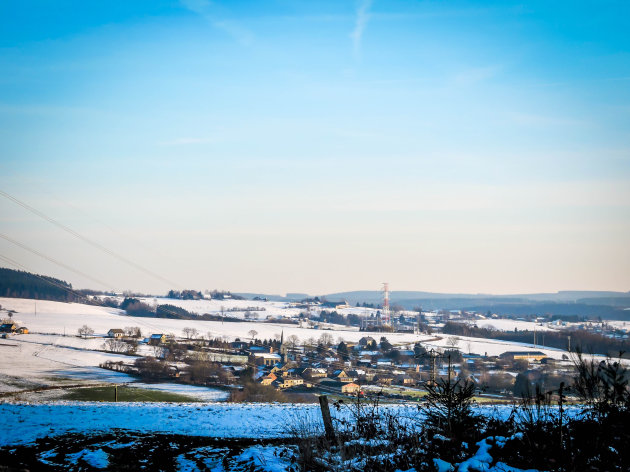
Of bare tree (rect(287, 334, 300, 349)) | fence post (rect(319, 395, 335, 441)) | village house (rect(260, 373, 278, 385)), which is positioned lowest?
bare tree (rect(287, 334, 300, 349))

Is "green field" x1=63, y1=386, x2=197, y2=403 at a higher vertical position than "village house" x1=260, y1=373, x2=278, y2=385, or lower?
higher

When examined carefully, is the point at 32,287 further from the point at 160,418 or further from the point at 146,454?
the point at 146,454

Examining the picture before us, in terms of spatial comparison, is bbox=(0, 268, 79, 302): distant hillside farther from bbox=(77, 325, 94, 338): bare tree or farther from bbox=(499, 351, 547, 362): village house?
bbox=(499, 351, 547, 362): village house

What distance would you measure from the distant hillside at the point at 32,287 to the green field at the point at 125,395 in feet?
81.0

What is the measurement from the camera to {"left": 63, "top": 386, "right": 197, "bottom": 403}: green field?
1573cm

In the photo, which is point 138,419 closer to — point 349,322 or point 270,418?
point 270,418

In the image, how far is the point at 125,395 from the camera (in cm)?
1659

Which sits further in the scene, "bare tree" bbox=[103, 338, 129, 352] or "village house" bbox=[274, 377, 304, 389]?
"bare tree" bbox=[103, 338, 129, 352]

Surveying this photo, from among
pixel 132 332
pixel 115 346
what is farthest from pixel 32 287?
pixel 115 346

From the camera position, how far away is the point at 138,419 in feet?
35.2

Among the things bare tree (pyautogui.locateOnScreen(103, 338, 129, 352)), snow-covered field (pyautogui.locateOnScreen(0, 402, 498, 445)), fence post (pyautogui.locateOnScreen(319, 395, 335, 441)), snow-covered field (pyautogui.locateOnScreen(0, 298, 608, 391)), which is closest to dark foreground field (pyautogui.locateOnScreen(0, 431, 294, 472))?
snow-covered field (pyautogui.locateOnScreen(0, 402, 498, 445))

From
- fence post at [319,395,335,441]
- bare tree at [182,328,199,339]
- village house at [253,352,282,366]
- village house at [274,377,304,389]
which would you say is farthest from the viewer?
bare tree at [182,328,199,339]

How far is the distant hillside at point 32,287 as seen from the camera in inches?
1478

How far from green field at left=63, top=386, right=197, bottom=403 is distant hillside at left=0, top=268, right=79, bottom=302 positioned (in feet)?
81.0
